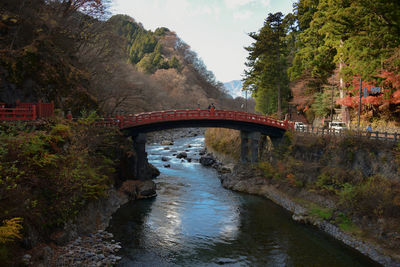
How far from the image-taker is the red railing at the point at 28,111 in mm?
19953

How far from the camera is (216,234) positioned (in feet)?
68.0

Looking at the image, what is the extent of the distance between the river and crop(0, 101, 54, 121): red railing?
925 cm

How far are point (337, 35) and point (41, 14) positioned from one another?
27223 millimetres

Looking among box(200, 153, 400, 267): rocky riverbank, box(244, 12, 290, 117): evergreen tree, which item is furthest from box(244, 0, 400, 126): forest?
box(200, 153, 400, 267): rocky riverbank

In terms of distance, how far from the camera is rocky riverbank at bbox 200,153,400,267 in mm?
17281

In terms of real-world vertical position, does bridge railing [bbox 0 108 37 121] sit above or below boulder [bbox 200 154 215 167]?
above

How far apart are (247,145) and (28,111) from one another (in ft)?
81.2

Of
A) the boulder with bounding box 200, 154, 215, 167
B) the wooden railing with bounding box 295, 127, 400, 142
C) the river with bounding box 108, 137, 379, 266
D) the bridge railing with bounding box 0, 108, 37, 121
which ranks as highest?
the bridge railing with bounding box 0, 108, 37, 121

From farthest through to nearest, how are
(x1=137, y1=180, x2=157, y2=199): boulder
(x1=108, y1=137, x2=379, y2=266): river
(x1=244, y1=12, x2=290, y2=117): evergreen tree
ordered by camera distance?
(x1=244, y1=12, x2=290, y2=117): evergreen tree < (x1=137, y1=180, x2=157, y2=199): boulder < (x1=108, y1=137, x2=379, y2=266): river

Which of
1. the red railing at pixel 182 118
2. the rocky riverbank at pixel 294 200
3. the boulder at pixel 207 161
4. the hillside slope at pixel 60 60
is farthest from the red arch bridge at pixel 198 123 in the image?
the boulder at pixel 207 161

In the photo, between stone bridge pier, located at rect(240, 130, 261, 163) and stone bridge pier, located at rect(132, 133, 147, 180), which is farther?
stone bridge pier, located at rect(240, 130, 261, 163)

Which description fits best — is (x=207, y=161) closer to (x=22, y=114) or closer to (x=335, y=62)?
(x=335, y=62)

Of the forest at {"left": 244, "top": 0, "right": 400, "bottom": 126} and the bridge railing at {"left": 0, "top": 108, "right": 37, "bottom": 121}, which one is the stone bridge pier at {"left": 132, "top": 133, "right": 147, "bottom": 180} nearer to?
the bridge railing at {"left": 0, "top": 108, "right": 37, "bottom": 121}

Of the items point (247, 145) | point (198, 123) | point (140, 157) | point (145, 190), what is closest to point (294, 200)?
point (247, 145)
